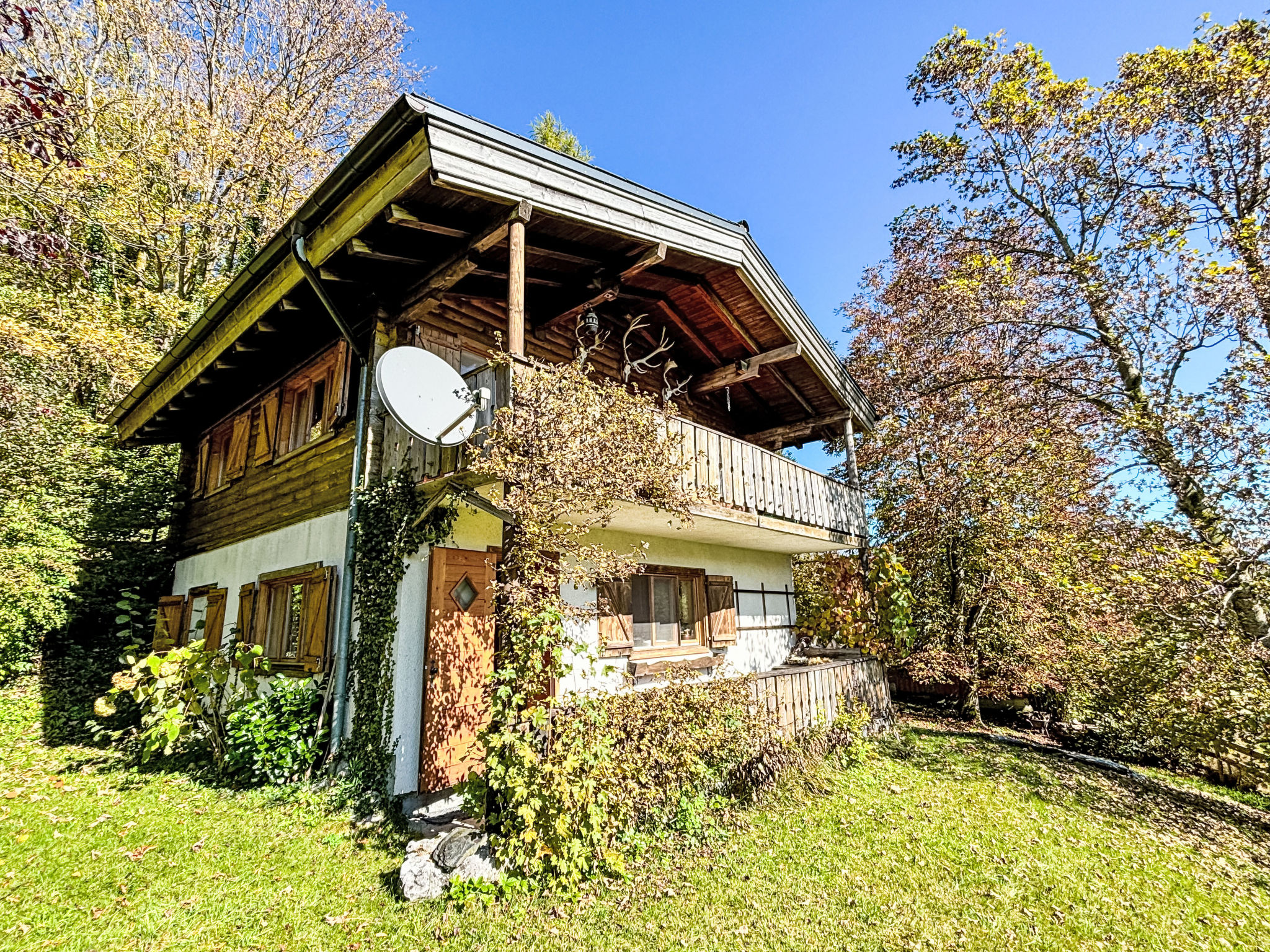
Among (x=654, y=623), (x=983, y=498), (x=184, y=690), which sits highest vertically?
(x=983, y=498)

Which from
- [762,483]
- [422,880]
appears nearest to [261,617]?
[422,880]

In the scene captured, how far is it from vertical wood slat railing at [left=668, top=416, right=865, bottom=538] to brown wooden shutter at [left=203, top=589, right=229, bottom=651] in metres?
7.48

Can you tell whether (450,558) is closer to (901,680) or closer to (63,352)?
(901,680)

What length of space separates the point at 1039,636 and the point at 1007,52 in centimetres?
1123

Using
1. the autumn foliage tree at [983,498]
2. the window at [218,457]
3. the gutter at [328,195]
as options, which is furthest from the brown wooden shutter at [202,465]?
the autumn foliage tree at [983,498]

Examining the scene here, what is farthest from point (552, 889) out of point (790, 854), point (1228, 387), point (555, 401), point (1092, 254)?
point (1092, 254)

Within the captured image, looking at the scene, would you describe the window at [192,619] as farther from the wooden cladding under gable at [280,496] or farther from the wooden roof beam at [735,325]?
the wooden roof beam at [735,325]

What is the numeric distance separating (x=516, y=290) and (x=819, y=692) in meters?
6.55

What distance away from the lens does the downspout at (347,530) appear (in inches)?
250

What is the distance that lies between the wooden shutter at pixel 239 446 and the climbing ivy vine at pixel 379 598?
4.57m

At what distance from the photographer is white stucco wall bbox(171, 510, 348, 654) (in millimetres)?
7039

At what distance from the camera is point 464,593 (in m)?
6.58

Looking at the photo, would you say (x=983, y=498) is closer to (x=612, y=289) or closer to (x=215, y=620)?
(x=612, y=289)

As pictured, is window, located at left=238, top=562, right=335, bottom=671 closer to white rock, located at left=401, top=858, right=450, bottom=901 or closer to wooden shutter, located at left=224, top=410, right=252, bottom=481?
wooden shutter, located at left=224, top=410, right=252, bottom=481
